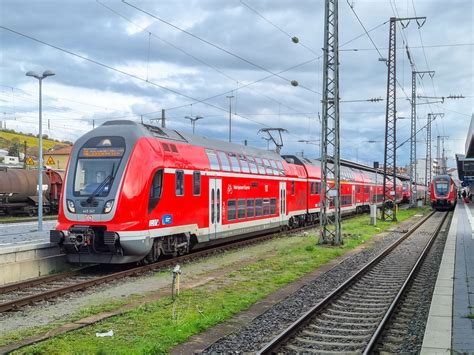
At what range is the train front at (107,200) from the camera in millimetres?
12781

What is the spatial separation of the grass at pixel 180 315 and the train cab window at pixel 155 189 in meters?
2.60

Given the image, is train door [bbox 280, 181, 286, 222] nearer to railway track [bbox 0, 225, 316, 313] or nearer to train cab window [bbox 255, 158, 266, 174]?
train cab window [bbox 255, 158, 266, 174]

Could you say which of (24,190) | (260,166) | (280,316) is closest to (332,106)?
(260,166)

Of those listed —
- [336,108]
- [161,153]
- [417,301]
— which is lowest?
[417,301]

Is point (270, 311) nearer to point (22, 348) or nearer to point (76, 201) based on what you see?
point (22, 348)

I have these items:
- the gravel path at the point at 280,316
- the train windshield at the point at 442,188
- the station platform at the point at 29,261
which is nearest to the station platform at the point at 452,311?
the gravel path at the point at 280,316

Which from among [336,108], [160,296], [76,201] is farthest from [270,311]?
[336,108]

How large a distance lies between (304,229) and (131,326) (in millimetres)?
20449

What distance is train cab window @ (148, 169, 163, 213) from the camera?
1353cm

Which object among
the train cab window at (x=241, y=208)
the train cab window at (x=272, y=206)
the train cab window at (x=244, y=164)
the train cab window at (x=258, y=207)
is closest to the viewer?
the train cab window at (x=241, y=208)

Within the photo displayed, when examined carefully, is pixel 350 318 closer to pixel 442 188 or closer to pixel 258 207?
pixel 258 207

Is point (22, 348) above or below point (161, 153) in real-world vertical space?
A: below

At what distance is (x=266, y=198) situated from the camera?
22.3m

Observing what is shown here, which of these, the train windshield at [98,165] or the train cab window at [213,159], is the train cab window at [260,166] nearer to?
the train cab window at [213,159]
